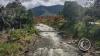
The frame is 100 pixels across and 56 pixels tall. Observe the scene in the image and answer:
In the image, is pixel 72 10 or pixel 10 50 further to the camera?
pixel 72 10

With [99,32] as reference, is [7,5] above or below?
above

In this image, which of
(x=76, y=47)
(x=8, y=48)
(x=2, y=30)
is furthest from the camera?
(x=2, y=30)

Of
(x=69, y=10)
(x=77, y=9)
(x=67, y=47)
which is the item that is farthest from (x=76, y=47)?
(x=69, y=10)

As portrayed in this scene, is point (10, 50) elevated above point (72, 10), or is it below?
below

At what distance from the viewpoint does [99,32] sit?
23172 millimetres

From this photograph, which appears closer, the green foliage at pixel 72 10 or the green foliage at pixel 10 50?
the green foliage at pixel 10 50

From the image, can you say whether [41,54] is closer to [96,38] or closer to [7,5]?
[96,38]

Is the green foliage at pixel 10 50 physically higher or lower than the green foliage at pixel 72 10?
lower

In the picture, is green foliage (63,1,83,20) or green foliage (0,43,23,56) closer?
green foliage (0,43,23,56)

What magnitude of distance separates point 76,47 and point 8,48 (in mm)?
6376

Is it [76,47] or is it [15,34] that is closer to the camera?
[76,47]

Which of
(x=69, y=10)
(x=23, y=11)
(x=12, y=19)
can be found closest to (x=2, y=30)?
(x=12, y=19)

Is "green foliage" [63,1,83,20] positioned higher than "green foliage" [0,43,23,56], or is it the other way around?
"green foliage" [63,1,83,20]

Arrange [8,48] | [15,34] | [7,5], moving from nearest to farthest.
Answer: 1. [8,48]
2. [15,34]
3. [7,5]
